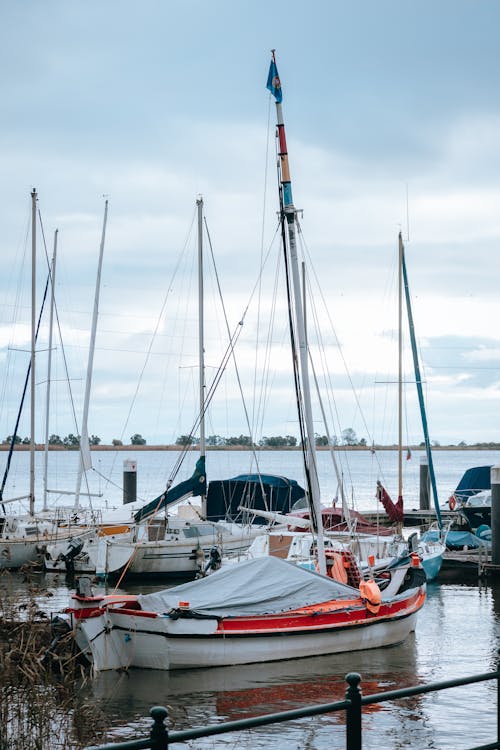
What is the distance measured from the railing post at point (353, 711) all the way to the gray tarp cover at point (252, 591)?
12920mm

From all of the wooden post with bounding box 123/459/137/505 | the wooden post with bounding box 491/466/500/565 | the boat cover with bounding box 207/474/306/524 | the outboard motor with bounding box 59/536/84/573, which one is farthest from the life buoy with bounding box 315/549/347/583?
the wooden post with bounding box 123/459/137/505

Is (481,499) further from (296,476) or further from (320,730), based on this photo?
(296,476)

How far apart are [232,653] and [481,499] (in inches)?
1025

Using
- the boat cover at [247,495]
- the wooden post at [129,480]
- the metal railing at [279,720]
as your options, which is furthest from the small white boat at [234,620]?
the wooden post at [129,480]

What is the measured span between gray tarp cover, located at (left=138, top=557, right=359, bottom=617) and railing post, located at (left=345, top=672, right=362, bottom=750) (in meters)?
12.9

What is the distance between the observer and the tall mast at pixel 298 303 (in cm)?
2188

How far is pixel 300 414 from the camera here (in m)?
23.5

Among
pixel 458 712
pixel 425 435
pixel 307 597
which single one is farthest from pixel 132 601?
pixel 425 435

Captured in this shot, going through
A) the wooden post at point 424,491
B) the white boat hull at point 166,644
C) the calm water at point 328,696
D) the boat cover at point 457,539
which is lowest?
the calm water at point 328,696

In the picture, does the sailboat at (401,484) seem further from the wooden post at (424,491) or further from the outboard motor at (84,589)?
the outboard motor at (84,589)

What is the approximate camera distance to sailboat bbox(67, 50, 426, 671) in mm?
18766

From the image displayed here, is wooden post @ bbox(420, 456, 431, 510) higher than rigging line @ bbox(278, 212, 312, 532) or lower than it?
lower

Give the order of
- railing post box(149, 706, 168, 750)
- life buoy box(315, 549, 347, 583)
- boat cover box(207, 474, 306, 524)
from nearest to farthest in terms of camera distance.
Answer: railing post box(149, 706, 168, 750)
life buoy box(315, 549, 347, 583)
boat cover box(207, 474, 306, 524)

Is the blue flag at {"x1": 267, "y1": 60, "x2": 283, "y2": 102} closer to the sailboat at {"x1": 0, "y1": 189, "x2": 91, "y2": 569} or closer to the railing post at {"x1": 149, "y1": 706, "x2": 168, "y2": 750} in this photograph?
the sailboat at {"x1": 0, "y1": 189, "x2": 91, "y2": 569}
